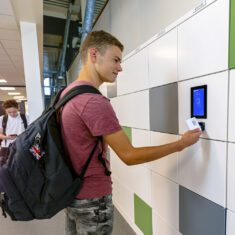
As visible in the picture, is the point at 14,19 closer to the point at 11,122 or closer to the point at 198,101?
the point at 11,122

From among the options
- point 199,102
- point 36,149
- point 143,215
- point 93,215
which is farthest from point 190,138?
point 143,215

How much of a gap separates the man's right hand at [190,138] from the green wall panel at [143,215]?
37.7 inches

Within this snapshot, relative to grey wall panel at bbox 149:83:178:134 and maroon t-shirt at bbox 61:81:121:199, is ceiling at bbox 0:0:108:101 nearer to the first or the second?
grey wall panel at bbox 149:83:178:134

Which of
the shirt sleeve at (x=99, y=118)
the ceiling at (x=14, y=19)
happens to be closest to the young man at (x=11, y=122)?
the ceiling at (x=14, y=19)

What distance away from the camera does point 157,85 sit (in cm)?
154

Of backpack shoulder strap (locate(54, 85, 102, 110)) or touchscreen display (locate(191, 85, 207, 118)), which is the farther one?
touchscreen display (locate(191, 85, 207, 118))

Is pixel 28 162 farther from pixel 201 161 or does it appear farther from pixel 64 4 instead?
pixel 64 4

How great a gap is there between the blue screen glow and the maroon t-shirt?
1.59 feet

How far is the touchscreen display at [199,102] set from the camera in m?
1.10

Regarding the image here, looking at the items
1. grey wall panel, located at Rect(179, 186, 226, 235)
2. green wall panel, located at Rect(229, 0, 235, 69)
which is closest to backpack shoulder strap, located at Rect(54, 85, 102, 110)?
green wall panel, located at Rect(229, 0, 235, 69)

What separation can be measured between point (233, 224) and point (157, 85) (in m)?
0.94

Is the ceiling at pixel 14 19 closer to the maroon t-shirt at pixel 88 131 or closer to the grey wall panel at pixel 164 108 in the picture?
the grey wall panel at pixel 164 108

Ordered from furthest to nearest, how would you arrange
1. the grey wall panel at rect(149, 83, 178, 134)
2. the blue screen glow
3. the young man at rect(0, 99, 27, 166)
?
the young man at rect(0, 99, 27, 166), the grey wall panel at rect(149, 83, 178, 134), the blue screen glow

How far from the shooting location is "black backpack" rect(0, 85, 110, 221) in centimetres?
92
